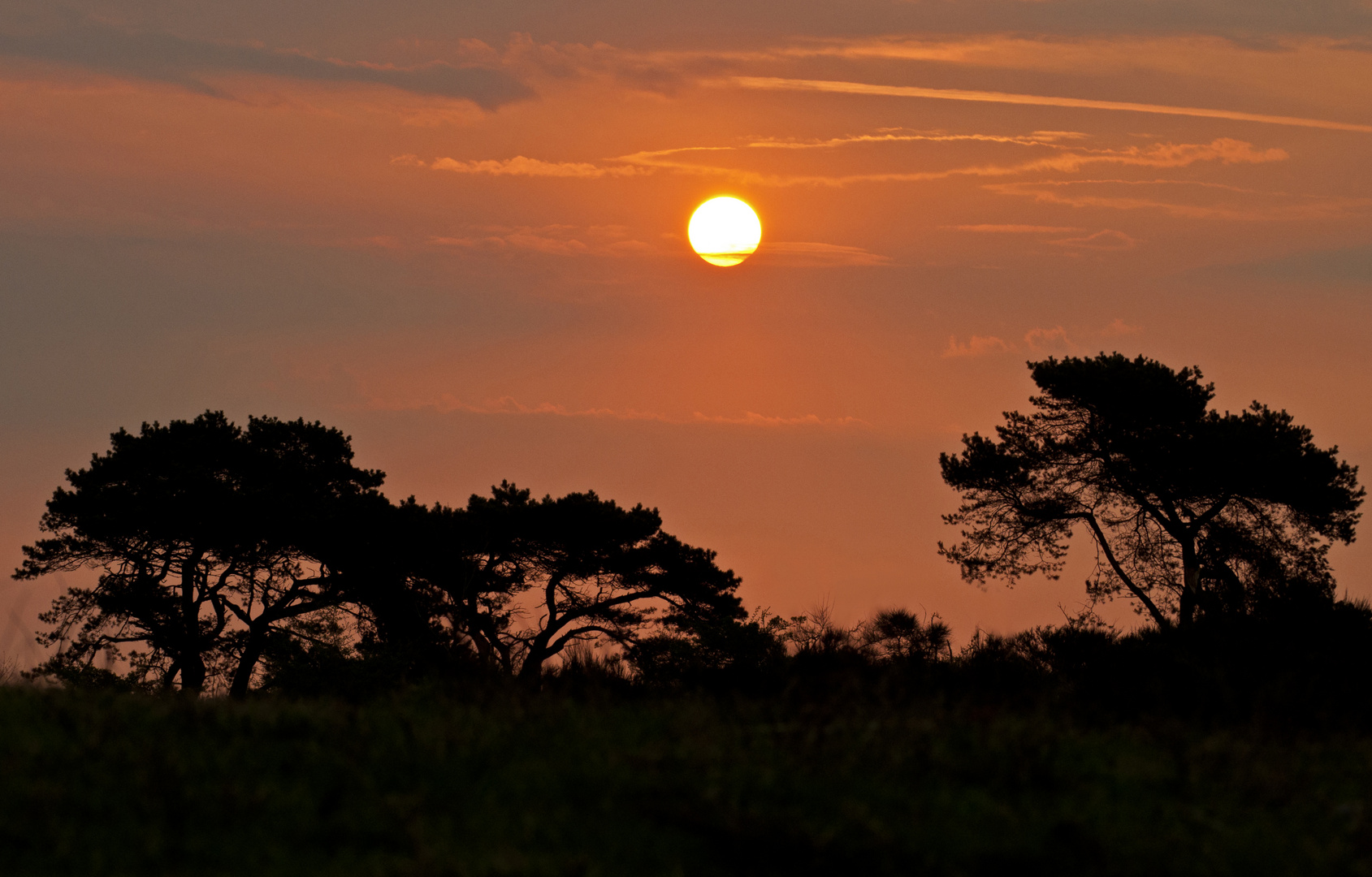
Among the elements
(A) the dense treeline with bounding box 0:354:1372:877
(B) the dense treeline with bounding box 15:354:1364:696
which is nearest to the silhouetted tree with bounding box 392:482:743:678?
(B) the dense treeline with bounding box 15:354:1364:696

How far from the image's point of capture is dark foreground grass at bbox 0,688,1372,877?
6352mm

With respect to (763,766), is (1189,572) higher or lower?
higher

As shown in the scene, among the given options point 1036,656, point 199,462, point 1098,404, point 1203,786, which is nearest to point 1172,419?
point 1098,404

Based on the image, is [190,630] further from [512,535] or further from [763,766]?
[763,766]

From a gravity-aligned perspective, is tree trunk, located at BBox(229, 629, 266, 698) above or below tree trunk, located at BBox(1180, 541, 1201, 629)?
below

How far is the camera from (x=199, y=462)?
121 feet

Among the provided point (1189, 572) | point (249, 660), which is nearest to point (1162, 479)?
point (1189, 572)

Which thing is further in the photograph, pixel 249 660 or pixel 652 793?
pixel 249 660

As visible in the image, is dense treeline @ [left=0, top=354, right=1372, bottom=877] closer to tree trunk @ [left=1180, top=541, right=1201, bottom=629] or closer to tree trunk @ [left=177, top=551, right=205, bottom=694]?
tree trunk @ [left=1180, top=541, right=1201, bottom=629]

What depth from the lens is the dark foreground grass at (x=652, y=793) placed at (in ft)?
20.8

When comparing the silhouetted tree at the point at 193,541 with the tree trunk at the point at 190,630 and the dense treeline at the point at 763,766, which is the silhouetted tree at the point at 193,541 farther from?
the dense treeline at the point at 763,766

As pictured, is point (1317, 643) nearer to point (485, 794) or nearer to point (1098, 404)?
point (485, 794)

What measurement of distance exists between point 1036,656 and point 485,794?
1744cm

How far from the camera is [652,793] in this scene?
7.33 m
